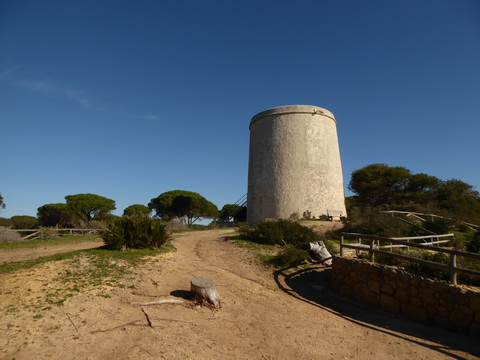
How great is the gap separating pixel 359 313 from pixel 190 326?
430cm

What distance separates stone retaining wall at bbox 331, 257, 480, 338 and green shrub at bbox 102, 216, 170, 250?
637 cm

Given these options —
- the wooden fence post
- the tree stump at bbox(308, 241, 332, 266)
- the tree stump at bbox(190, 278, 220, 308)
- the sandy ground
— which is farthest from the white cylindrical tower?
the tree stump at bbox(190, 278, 220, 308)

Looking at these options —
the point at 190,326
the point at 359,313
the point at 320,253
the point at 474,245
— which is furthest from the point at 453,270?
the point at 474,245

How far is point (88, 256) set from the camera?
8.04 metres

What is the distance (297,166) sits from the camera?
23.3m

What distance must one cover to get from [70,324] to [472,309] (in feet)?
24.2

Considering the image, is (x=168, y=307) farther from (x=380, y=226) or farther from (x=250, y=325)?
(x=380, y=226)

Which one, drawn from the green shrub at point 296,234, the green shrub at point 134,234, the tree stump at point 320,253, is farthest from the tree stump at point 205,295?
the green shrub at point 296,234

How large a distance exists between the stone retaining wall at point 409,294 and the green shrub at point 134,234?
6375mm

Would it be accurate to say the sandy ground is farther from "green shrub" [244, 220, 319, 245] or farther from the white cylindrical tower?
the white cylindrical tower

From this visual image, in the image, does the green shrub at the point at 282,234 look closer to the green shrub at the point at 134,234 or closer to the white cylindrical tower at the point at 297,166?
the green shrub at the point at 134,234

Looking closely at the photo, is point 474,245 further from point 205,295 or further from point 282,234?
point 205,295

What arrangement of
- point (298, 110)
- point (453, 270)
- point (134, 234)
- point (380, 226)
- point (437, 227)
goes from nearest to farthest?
1. point (453, 270)
2. point (134, 234)
3. point (380, 226)
4. point (437, 227)
5. point (298, 110)

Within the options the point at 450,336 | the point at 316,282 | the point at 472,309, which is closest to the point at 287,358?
the point at 450,336
